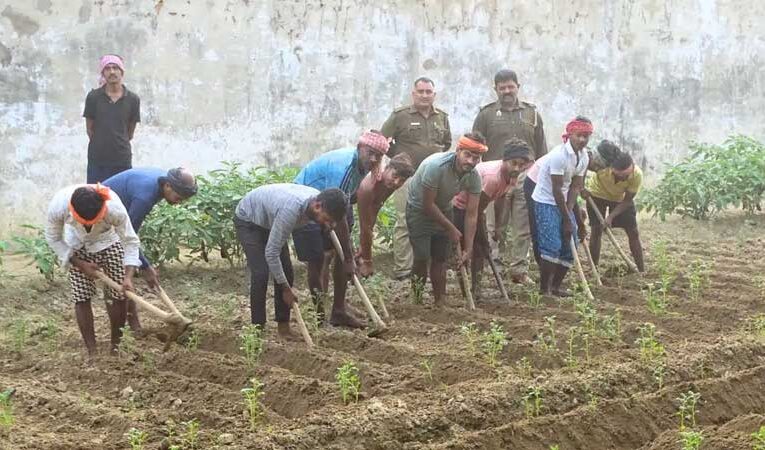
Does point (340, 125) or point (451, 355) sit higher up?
point (340, 125)

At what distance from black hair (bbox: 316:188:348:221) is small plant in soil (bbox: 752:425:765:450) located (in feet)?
7.94

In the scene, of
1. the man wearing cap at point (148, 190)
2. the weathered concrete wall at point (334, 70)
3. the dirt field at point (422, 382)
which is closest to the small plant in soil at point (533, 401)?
the dirt field at point (422, 382)

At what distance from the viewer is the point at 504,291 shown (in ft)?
25.6

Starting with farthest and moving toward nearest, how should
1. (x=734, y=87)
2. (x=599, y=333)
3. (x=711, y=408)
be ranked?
(x=734, y=87), (x=599, y=333), (x=711, y=408)

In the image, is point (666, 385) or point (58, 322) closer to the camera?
point (666, 385)

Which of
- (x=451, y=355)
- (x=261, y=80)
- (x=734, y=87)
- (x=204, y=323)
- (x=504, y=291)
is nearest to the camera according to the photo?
(x=451, y=355)

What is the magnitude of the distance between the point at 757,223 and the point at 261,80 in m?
5.35

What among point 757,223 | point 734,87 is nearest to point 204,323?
point 757,223

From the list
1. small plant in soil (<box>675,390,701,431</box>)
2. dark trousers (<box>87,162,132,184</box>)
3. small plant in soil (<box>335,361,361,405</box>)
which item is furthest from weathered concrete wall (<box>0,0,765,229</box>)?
small plant in soil (<box>675,390,701,431</box>)

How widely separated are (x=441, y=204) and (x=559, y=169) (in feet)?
3.03

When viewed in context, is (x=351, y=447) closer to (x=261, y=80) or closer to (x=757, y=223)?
(x=261, y=80)

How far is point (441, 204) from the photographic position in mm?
7340

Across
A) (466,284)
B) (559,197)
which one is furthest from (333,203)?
(559,197)

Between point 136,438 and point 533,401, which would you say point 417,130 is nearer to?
point 533,401
